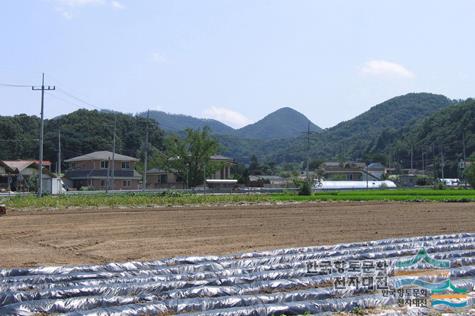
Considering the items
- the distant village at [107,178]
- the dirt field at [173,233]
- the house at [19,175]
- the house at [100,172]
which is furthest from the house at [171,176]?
the dirt field at [173,233]

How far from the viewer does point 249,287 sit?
8.72 metres

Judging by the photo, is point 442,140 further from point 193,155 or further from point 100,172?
point 100,172

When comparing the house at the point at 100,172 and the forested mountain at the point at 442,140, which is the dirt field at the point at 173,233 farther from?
the forested mountain at the point at 442,140

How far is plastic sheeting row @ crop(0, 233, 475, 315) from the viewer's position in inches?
294

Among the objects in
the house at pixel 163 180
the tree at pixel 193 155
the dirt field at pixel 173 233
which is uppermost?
the tree at pixel 193 155

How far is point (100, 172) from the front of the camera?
249 ft

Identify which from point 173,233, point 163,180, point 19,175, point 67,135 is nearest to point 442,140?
point 163,180

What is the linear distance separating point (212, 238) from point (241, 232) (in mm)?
1906

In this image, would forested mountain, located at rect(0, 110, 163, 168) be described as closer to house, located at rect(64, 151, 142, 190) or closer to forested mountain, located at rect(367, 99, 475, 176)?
house, located at rect(64, 151, 142, 190)

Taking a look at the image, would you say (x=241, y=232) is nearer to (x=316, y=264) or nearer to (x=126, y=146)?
(x=316, y=264)

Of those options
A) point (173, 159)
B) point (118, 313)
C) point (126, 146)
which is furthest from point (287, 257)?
point (126, 146)

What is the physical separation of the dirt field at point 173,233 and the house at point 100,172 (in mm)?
51149

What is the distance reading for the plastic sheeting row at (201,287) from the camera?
7469 millimetres

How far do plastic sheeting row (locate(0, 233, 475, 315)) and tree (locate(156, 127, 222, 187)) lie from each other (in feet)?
213
